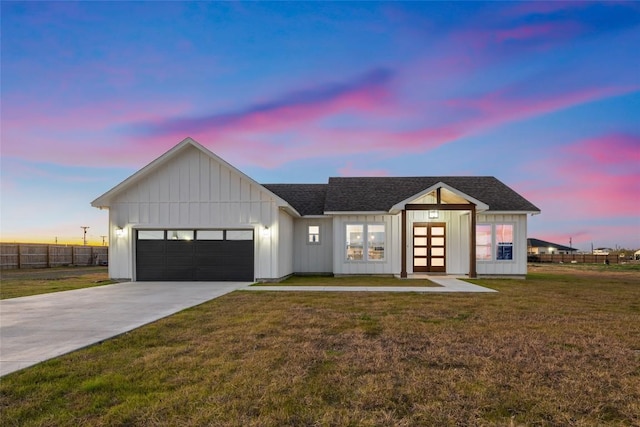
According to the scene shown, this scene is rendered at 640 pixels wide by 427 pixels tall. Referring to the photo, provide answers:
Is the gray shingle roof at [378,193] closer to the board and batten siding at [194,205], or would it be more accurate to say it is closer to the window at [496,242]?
the window at [496,242]

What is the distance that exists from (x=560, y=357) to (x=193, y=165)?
13.4m

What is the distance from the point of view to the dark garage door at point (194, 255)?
14.4 meters

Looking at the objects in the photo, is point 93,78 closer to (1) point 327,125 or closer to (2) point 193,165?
(2) point 193,165

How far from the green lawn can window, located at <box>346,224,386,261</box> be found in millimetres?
9407

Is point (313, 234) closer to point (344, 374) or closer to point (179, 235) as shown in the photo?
point (179, 235)

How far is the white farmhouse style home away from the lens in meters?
14.2

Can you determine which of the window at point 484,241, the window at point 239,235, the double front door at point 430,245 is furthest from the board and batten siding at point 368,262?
the window at point 239,235

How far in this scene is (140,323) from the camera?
650cm

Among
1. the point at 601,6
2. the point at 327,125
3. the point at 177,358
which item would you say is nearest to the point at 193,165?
the point at 327,125

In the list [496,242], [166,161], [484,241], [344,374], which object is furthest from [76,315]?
[496,242]

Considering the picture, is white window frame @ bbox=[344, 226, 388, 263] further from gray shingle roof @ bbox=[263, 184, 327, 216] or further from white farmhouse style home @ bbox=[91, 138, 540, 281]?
gray shingle roof @ bbox=[263, 184, 327, 216]

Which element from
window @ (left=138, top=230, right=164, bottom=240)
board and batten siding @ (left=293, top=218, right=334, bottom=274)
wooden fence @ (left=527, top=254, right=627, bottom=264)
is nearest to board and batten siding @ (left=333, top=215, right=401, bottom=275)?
board and batten siding @ (left=293, top=218, right=334, bottom=274)

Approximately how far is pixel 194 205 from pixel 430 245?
1116 centimetres

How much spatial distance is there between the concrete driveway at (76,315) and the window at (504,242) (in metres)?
12.5
